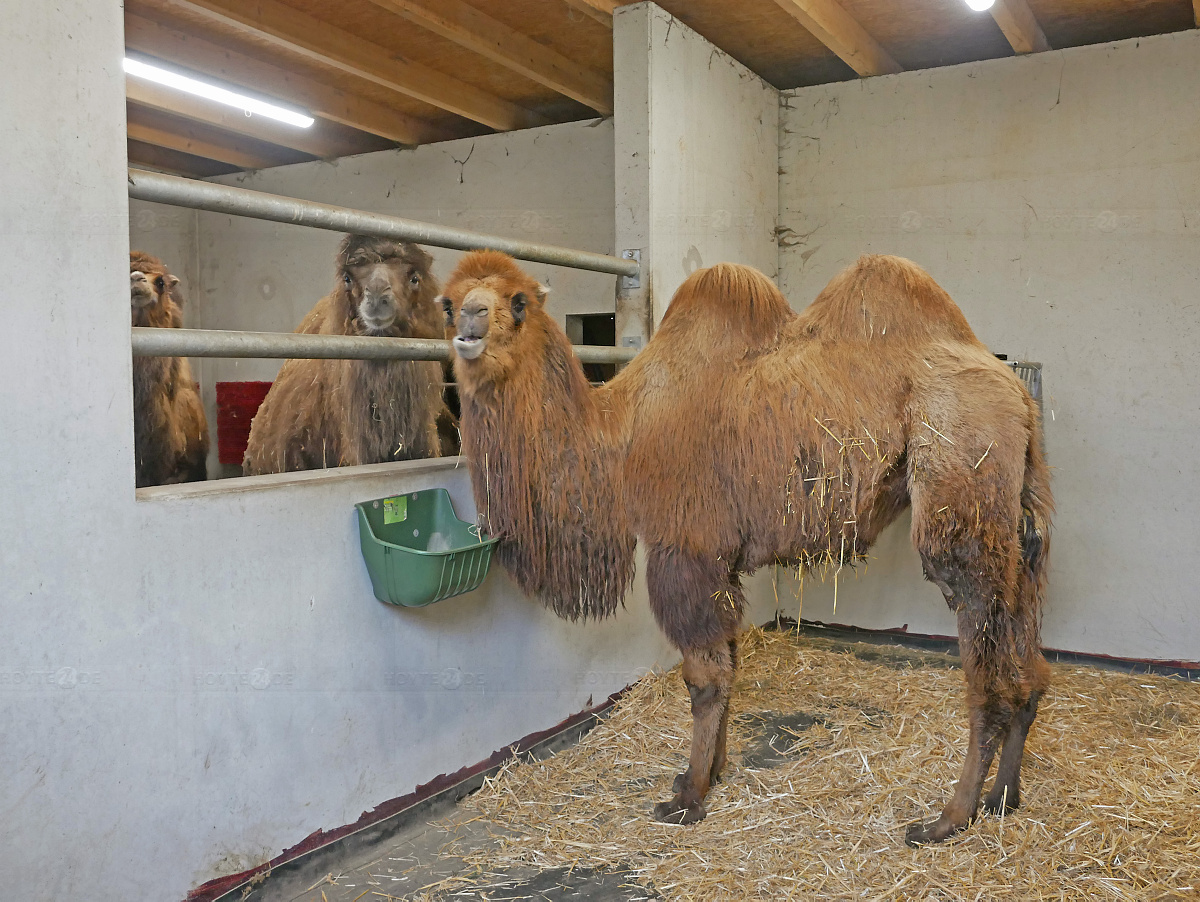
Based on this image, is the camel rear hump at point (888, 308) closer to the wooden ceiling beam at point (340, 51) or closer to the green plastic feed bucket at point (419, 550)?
the green plastic feed bucket at point (419, 550)

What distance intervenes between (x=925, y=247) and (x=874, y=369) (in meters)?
2.36

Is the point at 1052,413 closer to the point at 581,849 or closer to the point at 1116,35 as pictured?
the point at 1116,35

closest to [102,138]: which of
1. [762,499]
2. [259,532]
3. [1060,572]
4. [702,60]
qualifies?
[259,532]

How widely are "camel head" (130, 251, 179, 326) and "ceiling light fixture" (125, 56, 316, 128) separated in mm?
1210

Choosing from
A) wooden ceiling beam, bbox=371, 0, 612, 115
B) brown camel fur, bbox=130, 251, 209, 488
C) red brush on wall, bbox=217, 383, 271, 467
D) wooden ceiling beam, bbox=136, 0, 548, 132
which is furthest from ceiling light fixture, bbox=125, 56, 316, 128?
red brush on wall, bbox=217, 383, 271, 467

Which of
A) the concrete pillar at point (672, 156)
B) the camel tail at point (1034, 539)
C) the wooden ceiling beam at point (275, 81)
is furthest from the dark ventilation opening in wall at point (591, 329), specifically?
the camel tail at point (1034, 539)

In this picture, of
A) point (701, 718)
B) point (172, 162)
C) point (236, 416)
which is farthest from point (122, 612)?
point (172, 162)

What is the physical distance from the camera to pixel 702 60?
14.4ft

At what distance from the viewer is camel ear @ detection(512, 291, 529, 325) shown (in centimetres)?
260

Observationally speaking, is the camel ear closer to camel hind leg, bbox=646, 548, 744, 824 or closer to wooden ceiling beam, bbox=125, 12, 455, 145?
camel hind leg, bbox=646, 548, 744, 824

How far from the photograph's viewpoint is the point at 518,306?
8.57 feet

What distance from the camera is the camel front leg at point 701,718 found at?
281 centimetres

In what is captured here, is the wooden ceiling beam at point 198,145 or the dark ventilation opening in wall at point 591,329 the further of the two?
the wooden ceiling beam at point 198,145

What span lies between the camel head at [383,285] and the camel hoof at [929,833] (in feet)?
7.76
